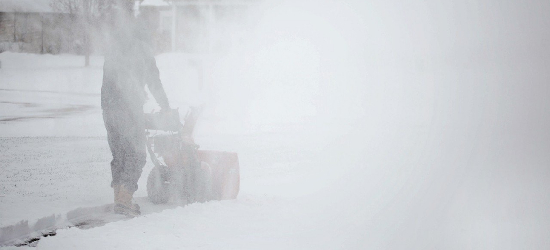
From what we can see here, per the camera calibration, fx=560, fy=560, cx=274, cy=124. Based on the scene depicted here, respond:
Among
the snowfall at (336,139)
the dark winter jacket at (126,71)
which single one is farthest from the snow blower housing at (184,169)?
the dark winter jacket at (126,71)

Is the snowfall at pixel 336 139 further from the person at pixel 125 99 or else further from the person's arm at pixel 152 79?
the person's arm at pixel 152 79

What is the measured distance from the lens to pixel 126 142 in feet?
13.3

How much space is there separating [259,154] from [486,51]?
18.2 metres

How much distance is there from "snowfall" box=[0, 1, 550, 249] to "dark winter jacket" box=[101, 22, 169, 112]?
31.9 inches

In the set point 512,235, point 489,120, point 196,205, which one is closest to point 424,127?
point 489,120

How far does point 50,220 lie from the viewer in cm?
364

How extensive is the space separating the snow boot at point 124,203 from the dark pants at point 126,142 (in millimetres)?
36

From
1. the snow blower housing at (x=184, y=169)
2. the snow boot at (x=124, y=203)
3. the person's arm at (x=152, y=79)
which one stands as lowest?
the snow boot at (x=124, y=203)

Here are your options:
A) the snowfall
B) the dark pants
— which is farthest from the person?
the snowfall

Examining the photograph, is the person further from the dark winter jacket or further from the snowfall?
the snowfall

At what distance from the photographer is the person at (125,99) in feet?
13.2

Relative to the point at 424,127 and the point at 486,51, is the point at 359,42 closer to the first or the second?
the point at 486,51

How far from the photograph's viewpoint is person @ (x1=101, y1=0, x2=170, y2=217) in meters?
4.02

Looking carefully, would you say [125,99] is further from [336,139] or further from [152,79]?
[336,139]
